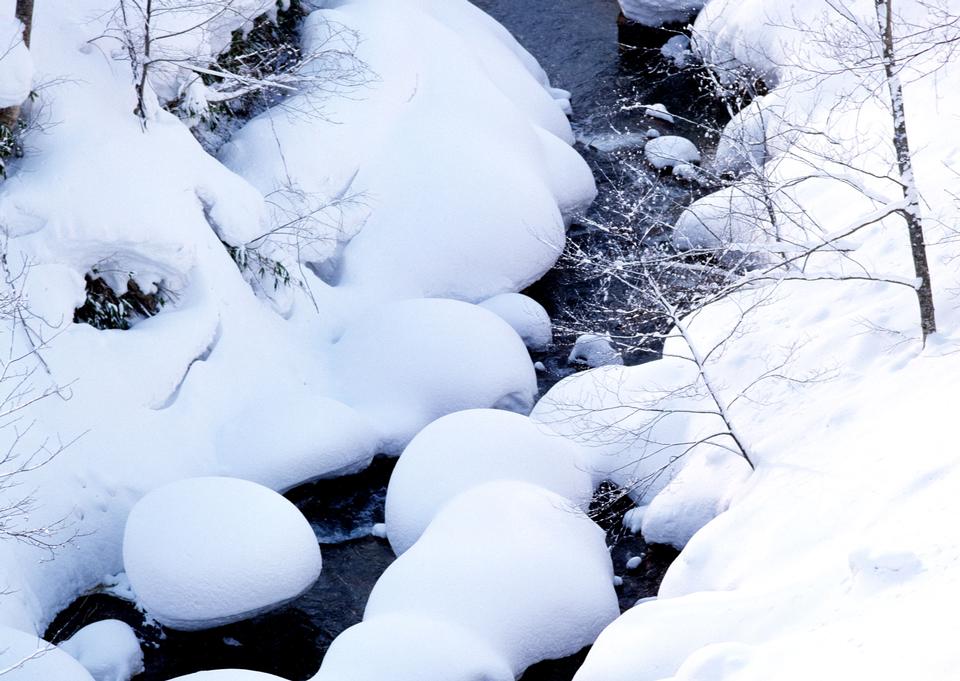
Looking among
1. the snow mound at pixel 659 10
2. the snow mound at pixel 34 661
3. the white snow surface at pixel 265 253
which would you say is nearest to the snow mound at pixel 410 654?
the white snow surface at pixel 265 253

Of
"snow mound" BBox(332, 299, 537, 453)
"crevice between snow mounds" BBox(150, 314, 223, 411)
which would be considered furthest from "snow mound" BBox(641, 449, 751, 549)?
"crevice between snow mounds" BBox(150, 314, 223, 411)

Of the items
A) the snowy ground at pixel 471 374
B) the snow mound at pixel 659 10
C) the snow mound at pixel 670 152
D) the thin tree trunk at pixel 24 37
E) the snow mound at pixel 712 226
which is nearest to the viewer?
the snowy ground at pixel 471 374

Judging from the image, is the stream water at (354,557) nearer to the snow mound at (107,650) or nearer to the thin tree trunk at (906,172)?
the snow mound at (107,650)

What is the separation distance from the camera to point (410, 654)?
867 cm

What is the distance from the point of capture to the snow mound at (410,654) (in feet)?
28.2

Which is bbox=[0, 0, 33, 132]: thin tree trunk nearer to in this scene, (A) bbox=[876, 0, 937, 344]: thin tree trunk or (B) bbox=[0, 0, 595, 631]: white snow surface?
(B) bbox=[0, 0, 595, 631]: white snow surface

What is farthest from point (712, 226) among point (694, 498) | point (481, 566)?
point (481, 566)

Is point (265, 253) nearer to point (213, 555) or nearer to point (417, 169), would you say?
point (417, 169)

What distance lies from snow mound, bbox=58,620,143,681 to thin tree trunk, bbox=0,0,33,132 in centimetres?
572

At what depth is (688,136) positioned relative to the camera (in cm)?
1905

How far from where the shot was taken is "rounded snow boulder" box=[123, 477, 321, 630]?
390 inches

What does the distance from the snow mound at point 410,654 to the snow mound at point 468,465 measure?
1827 mm

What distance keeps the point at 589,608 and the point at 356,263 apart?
265 inches

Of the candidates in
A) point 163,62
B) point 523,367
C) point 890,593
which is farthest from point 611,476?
point 163,62
